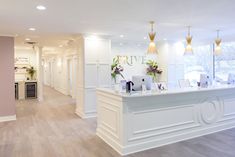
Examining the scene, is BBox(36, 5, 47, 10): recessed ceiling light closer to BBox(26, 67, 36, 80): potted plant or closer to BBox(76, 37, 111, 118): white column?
BBox(76, 37, 111, 118): white column

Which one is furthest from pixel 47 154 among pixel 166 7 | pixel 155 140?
pixel 166 7

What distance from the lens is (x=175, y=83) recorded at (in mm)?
8562

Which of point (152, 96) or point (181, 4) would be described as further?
point (152, 96)

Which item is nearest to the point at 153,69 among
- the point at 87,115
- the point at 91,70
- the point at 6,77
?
the point at 91,70

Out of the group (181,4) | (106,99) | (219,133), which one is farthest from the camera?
(219,133)

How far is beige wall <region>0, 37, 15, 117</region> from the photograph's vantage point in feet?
19.9

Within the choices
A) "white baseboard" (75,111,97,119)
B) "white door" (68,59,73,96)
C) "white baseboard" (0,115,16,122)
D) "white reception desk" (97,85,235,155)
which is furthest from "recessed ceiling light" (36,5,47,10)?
"white door" (68,59,73,96)

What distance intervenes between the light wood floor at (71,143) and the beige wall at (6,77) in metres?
0.60

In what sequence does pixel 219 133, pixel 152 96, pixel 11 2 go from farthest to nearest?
→ pixel 219 133, pixel 152 96, pixel 11 2

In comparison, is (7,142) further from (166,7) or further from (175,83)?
(175,83)

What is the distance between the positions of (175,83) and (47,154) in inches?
250

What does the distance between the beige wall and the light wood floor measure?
23.6 inches

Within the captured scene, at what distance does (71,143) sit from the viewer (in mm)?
4145

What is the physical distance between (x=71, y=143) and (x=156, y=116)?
6.10 ft
